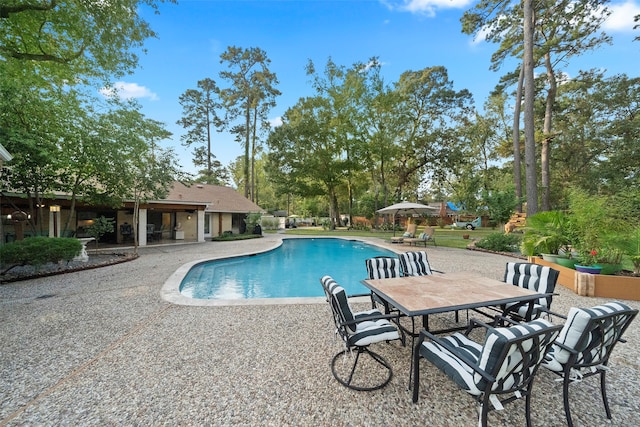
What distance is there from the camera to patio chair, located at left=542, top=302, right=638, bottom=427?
6.12 ft

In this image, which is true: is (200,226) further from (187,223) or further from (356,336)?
(356,336)

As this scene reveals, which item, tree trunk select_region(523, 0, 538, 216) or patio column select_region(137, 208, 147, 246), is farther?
patio column select_region(137, 208, 147, 246)

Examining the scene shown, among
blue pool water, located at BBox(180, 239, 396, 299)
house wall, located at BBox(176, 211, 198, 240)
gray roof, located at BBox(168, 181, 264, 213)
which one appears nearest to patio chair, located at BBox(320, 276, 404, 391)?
blue pool water, located at BBox(180, 239, 396, 299)

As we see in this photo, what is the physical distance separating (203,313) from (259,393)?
7.88ft

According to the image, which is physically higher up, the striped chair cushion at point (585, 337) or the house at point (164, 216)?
the house at point (164, 216)

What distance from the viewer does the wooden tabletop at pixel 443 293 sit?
8.18ft

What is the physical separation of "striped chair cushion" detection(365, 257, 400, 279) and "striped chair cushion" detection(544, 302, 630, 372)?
2173 mm

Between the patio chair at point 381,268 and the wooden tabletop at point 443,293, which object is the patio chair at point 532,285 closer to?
the wooden tabletop at point 443,293

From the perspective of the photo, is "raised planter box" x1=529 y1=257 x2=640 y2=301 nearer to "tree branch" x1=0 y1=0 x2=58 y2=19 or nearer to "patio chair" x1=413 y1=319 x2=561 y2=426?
"patio chair" x1=413 y1=319 x2=561 y2=426

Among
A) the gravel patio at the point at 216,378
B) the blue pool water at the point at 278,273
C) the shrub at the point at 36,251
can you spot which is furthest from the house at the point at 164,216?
the gravel patio at the point at 216,378

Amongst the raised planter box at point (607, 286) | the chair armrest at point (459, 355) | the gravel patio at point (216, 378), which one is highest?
the chair armrest at point (459, 355)

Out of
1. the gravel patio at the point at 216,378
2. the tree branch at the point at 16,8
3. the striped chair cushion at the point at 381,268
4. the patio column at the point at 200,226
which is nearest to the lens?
the gravel patio at the point at 216,378

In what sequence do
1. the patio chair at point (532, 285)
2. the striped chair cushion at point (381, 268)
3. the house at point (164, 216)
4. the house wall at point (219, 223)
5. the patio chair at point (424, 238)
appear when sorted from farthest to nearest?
1. the house wall at point (219, 223)
2. the patio chair at point (424, 238)
3. the house at point (164, 216)
4. the striped chair cushion at point (381, 268)
5. the patio chair at point (532, 285)

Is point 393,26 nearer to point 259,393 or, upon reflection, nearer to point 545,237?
point 545,237
